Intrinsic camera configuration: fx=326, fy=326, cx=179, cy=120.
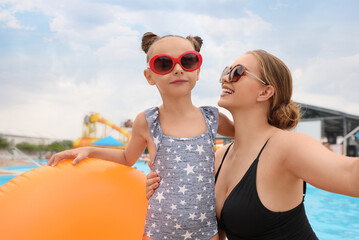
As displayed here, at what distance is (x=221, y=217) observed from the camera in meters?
2.01

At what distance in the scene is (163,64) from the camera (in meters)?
2.04

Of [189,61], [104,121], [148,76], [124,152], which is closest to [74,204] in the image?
[124,152]

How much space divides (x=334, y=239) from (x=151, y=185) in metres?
6.31

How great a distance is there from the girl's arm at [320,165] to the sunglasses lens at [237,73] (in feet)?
1.61

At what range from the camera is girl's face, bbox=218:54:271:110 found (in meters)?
2.08

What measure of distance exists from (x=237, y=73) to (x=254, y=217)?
2.93 ft

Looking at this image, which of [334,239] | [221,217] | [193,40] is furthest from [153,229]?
[334,239]

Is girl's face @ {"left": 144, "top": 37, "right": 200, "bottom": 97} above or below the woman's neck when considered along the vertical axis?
above

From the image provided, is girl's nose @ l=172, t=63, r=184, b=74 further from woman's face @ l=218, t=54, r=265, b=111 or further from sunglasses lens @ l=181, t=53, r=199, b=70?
woman's face @ l=218, t=54, r=265, b=111

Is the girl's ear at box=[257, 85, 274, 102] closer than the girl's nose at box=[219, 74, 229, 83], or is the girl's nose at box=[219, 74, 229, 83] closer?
the girl's ear at box=[257, 85, 274, 102]

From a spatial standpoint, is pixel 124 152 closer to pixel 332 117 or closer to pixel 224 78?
pixel 224 78

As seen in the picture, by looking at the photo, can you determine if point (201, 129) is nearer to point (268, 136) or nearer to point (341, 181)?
point (268, 136)

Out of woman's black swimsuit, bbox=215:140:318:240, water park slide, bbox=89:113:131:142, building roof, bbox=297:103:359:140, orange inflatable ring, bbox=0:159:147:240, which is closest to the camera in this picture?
woman's black swimsuit, bbox=215:140:318:240

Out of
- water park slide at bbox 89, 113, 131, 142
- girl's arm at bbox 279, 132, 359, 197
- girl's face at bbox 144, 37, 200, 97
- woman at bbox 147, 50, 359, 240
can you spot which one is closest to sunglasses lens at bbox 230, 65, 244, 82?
woman at bbox 147, 50, 359, 240
